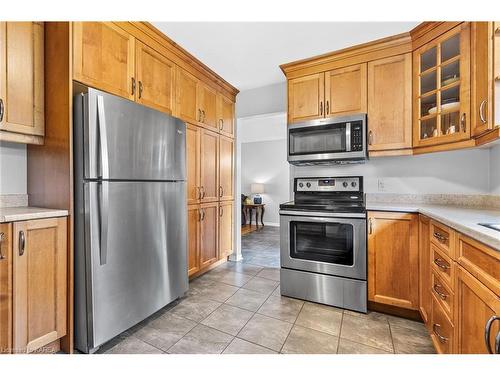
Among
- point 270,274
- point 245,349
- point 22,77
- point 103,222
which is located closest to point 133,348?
point 245,349

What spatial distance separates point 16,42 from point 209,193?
2.00 meters

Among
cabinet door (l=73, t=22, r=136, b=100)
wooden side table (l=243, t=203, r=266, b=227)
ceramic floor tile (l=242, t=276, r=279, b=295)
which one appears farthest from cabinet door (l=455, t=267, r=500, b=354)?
wooden side table (l=243, t=203, r=266, b=227)

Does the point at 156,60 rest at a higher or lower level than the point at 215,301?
higher

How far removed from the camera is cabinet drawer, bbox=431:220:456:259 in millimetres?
1309

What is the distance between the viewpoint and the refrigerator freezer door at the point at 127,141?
1494 millimetres

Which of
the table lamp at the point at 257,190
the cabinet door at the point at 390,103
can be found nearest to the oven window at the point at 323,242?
the cabinet door at the point at 390,103

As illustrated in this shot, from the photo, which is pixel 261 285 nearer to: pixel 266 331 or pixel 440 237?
pixel 266 331

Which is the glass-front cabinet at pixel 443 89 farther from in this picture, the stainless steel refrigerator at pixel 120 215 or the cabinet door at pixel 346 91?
the stainless steel refrigerator at pixel 120 215

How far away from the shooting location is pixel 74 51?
156cm

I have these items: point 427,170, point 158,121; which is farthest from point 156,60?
point 427,170

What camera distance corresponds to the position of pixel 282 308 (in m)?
2.18

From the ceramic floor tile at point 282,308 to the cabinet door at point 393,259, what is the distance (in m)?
A: 0.64

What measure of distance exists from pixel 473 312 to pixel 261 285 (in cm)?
192

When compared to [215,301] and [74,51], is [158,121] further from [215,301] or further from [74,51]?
[215,301]
